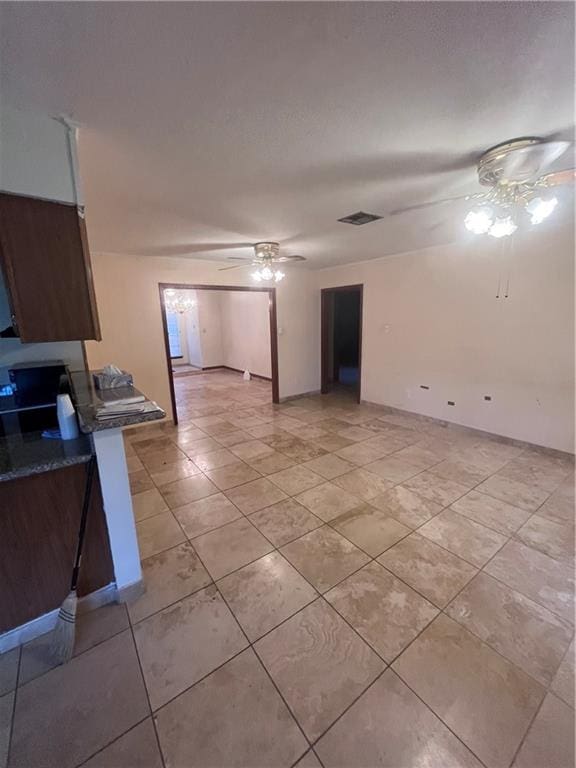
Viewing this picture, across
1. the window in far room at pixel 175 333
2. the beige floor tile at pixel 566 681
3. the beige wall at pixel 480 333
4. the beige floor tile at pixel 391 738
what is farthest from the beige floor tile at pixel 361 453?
the window in far room at pixel 175 333

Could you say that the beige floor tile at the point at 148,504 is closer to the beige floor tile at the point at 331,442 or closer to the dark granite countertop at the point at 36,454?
the dark granite countertop at the point at 36,454

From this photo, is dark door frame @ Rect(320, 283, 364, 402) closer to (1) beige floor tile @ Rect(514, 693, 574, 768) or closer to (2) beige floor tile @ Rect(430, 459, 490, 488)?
(2) beige floor tile @ Rect(430, 459, 490, 488)

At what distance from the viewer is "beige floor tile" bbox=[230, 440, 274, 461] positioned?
3525 millimetres

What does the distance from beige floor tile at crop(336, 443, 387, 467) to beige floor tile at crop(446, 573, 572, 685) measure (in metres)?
1.60

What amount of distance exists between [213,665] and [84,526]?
901 mm

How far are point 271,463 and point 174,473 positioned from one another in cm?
99

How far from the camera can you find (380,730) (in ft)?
3.84

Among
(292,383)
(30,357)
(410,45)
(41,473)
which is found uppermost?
(410,45)

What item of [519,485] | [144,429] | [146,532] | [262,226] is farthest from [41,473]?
[519,485]

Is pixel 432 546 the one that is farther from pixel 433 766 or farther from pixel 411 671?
pixel 433 766

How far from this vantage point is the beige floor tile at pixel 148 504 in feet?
8.29

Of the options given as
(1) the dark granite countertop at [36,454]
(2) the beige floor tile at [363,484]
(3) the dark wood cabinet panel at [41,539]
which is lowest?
(2) the beige floor tile at [363,484]

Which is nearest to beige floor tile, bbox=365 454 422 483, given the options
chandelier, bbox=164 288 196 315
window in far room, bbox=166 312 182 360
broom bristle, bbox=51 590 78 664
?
broom bristle, bbox=51 590 78 664

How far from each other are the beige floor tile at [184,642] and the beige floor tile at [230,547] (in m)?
0.21
